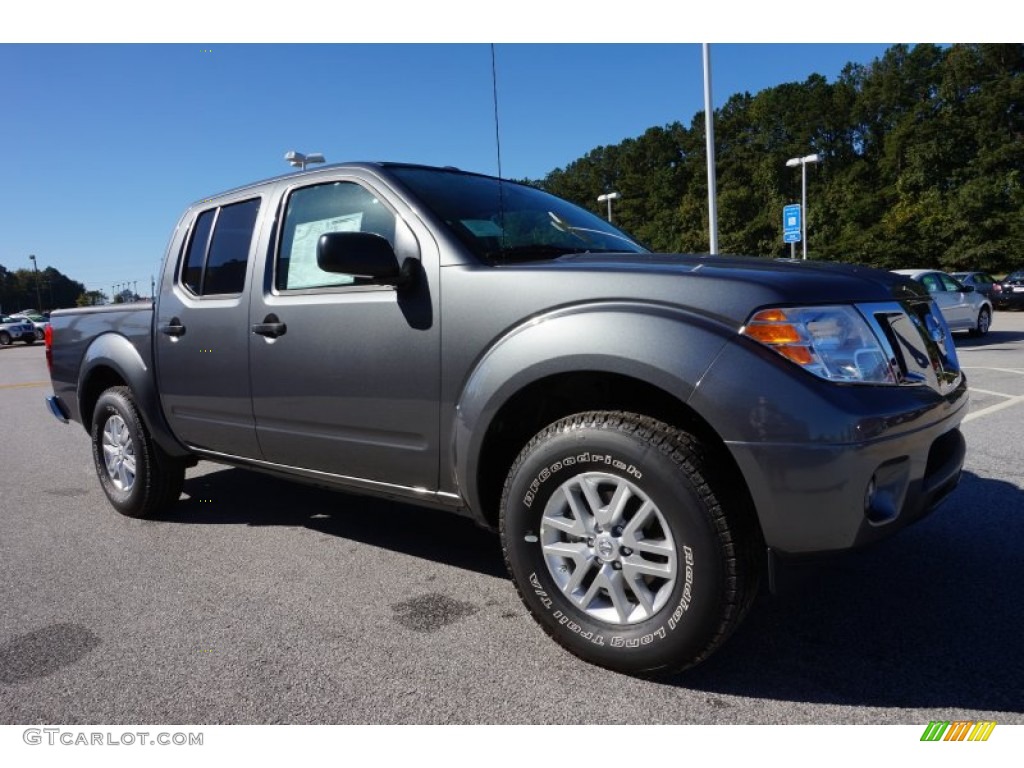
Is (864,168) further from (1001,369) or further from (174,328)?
(174,328)

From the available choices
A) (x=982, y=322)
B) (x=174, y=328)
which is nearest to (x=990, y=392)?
(x=174, y=328)

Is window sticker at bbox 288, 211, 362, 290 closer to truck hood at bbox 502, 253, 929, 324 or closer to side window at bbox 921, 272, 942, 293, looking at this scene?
truck hood at bbox 502, 253, 929, 324

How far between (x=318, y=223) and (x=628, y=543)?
6.55 ft

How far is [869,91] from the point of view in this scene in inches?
2611

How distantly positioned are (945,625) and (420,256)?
91.1 inches

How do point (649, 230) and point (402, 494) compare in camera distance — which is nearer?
point (402, 494)

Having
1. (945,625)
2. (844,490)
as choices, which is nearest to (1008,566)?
(945,625)

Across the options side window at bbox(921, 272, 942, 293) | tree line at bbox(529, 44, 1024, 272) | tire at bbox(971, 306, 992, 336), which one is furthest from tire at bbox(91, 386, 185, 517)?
tree line at bbox(529, 44, 1024, 272)

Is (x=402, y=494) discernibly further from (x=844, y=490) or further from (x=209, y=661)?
(x=844, y=490)

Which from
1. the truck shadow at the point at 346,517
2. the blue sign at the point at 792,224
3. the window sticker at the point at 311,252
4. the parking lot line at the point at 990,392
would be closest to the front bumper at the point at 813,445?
the truck shadow at the point at 346,517

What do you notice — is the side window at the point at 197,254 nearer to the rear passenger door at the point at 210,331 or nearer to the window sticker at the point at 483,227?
the rear passenger door at the point at 210,331

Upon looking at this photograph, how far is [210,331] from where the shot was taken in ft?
11.7

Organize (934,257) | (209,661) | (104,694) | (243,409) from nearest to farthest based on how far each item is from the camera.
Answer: (104,694) → (209,661) → (243,409) → (934,257)


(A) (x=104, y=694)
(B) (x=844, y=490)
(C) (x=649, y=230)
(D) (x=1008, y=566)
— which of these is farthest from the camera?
(C) (x=649, y=230)
